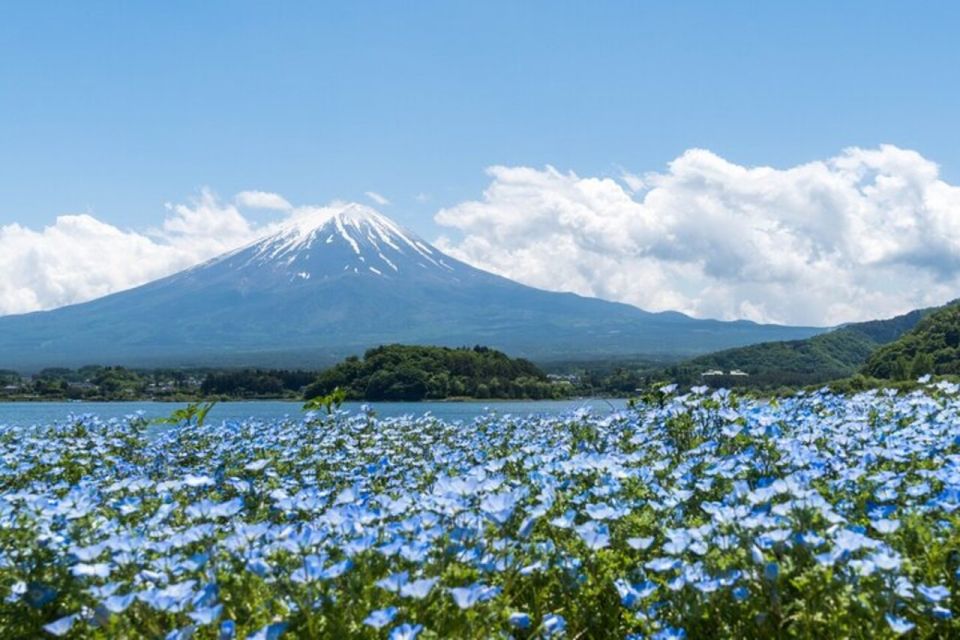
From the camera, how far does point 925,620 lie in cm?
383

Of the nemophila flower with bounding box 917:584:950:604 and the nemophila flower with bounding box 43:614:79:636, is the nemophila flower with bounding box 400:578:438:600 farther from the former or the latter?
the nemophila flower with bounding box 917:584:950:604

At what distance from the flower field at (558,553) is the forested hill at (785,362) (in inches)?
2508

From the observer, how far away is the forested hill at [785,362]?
243ft

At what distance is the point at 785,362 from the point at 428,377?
5789cm

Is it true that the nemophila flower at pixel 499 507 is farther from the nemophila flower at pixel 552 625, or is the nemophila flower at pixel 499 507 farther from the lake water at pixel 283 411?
the lake water at pixel 283 411

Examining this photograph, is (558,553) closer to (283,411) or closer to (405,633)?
(405,633)

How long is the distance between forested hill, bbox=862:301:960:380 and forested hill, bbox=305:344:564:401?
23.8 meters

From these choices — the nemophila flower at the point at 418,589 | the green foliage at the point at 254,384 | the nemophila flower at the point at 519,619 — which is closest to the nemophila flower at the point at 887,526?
the nemophila flower at the point at 519,619

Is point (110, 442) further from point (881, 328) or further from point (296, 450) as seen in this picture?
point (881, 328)

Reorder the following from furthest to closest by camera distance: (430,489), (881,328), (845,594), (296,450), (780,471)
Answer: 1. (881,328)
2. (296,450)
3. (430,489)
4. (780,471)
5. (845,594)

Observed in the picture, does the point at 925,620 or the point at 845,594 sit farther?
the point at 925,620

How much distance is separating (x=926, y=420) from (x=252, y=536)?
492 cm

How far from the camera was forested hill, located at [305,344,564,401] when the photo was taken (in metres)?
52.9

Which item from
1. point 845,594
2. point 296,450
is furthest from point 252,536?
point 296,450
